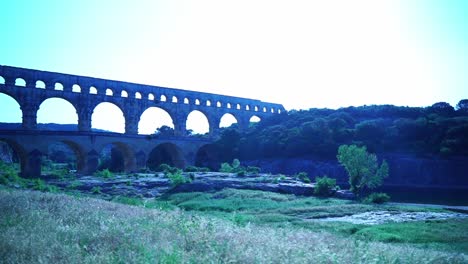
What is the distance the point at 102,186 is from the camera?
20.6 meters

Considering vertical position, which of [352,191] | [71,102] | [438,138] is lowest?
[352,191]

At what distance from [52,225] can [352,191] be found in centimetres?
1839

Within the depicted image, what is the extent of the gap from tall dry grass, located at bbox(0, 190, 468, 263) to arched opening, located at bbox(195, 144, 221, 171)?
3425cm

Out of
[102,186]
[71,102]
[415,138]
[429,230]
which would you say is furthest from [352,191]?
[71,102]

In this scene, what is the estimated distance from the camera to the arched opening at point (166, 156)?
40594 mm

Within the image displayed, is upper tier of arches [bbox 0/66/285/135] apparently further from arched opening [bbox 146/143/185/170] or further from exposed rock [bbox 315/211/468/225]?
exposed rock [bbox 315/211/468/225]

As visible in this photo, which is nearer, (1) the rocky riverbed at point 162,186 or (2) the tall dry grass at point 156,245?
(2) the tall dry grass at point 156,245

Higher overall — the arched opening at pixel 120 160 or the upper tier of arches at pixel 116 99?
the upper tier of arches at pixel 116 99

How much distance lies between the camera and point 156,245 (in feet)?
18.0

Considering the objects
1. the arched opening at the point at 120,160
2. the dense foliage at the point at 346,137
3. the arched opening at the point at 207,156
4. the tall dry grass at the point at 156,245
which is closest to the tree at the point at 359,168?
the dense foliage at the point at 346,137

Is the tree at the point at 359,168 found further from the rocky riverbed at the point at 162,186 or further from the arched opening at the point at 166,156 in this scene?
the arched opening at the point at 166,156

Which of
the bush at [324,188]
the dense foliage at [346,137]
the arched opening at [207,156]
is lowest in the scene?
the bush at [324,188]

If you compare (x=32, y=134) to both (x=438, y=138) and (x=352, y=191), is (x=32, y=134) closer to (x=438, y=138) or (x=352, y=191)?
(x=352, y=191)

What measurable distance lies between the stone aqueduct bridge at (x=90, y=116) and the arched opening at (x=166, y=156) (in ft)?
0.32
